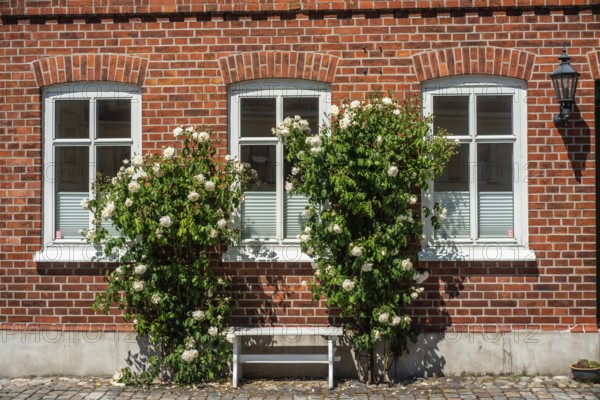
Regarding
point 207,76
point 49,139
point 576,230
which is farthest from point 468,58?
point 49,139

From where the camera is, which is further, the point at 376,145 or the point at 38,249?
the point at 38,249

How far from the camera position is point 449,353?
819 cm

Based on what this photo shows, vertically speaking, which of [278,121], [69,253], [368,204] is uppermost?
[278,121]

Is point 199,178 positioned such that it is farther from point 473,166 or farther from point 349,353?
point 473,166

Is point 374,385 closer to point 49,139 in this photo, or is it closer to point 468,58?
point 468,58

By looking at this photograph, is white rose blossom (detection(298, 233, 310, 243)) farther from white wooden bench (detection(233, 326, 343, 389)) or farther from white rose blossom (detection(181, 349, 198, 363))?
white rose blossom (detection(181, 349, 198, 363))

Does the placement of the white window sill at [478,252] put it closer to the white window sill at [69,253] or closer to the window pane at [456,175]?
the window pane at [456,175]

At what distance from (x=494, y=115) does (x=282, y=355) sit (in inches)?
131

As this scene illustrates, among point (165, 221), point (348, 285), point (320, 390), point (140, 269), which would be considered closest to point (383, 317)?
point (348, 285)

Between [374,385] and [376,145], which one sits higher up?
[376,145]

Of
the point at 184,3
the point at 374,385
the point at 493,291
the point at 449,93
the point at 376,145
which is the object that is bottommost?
the point at 374,385

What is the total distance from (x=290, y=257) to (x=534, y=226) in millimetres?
2544

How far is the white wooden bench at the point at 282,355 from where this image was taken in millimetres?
7871

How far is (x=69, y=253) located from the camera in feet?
27.7
